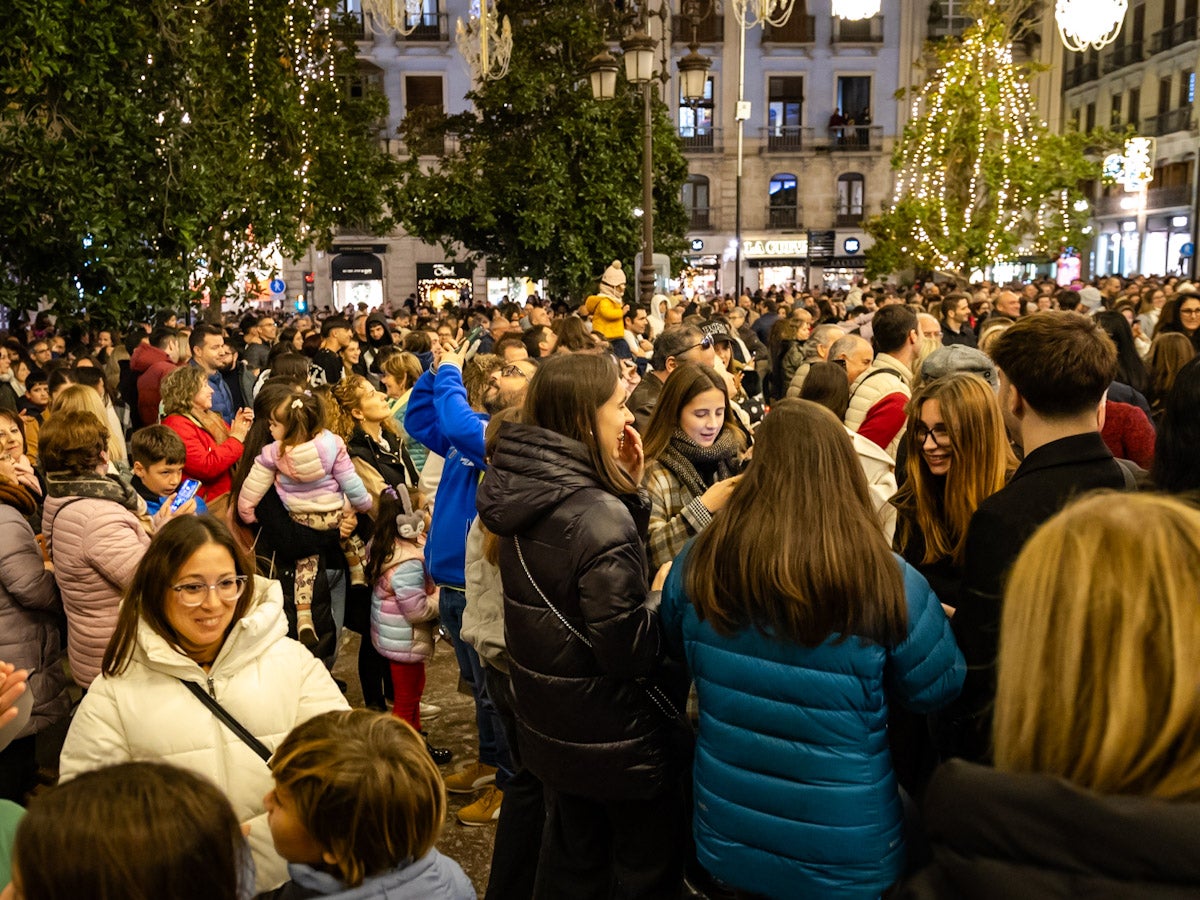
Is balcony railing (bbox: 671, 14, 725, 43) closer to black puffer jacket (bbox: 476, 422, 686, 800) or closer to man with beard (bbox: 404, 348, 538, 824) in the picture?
man with beard (bbox: 404, 348, 538, 824)

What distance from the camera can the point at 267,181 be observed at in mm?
14406

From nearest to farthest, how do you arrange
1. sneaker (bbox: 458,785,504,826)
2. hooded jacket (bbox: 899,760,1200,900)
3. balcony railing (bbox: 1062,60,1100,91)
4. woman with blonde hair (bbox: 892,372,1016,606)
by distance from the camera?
hooded jacket (bbox: 899,760,1200,900) → woman with blonde hair (bbox: 892,372,1016,606) → sneaker (bbox: 458,785,504,826) → balcony railing (bbox: 1062,60,1100,91)

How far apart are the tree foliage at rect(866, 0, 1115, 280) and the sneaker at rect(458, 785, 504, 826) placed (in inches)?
813

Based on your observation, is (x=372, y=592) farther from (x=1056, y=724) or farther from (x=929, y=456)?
(x=1056, y=724)

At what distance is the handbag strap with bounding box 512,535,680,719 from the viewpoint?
3.08 meters

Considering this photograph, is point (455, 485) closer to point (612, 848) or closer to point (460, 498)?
point (460, 498)

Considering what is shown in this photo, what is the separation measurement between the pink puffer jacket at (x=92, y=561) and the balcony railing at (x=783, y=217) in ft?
128

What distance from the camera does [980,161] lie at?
23.0 metres

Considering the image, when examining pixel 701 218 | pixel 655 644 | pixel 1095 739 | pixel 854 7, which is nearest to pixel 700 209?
pixel 701 218

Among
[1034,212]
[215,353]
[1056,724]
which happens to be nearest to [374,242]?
[1034,212]

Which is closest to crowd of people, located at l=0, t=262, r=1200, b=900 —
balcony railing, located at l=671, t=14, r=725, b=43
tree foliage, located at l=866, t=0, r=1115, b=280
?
tree foliage, located at l=866, t=0, r=1115, b=280

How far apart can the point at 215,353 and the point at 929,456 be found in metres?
6.07

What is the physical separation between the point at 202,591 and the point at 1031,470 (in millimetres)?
2020

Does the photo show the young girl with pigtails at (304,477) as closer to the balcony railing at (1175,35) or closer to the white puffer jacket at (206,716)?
the white puffer jacket at (206,716)
